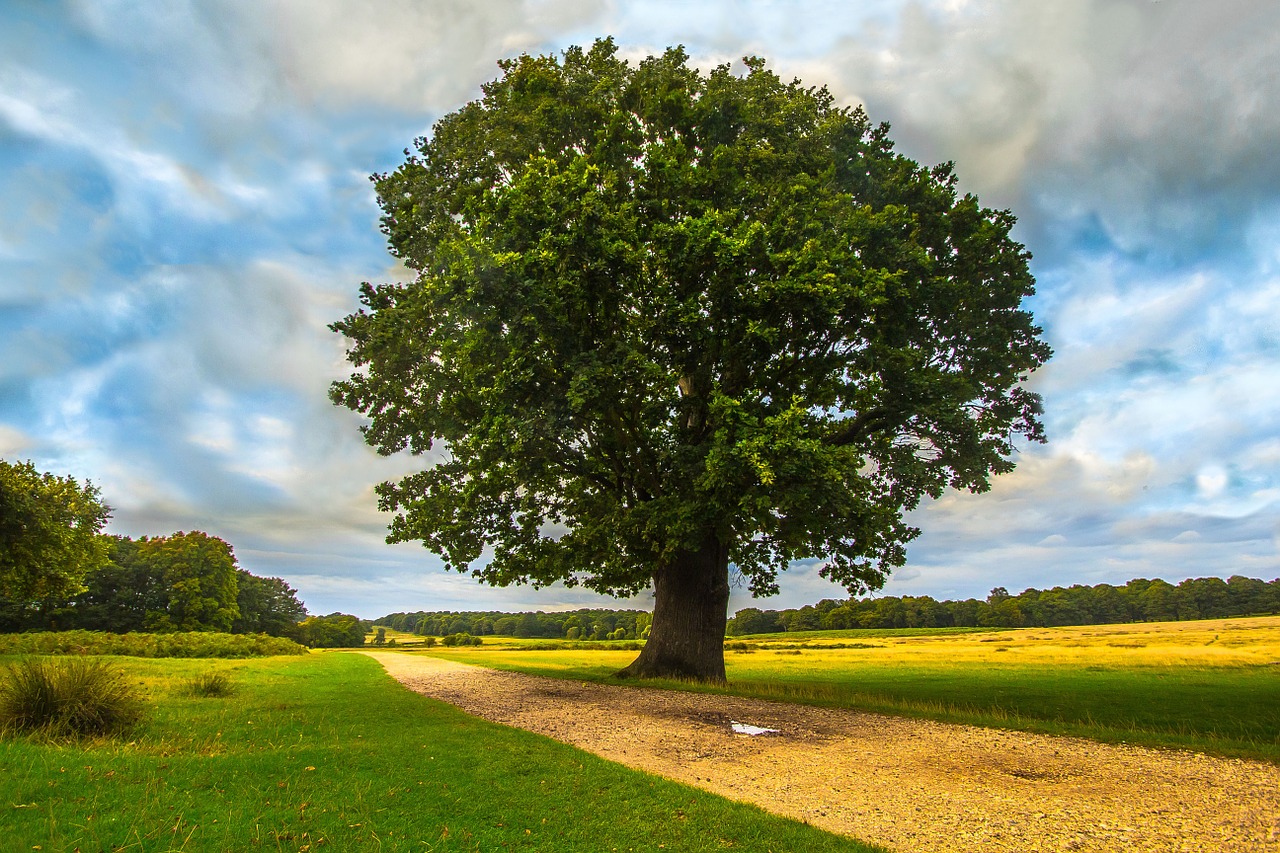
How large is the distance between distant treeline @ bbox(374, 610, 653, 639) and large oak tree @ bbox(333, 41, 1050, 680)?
271 feet

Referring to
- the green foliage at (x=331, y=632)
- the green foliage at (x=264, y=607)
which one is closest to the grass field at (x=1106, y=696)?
the green foliage at (x=264, y=607)

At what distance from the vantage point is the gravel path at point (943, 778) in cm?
620

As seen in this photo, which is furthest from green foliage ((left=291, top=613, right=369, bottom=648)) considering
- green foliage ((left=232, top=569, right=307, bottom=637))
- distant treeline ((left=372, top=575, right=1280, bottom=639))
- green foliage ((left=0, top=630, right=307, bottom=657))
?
green foliage ((left=0, top=630, right=307, bottom=657))

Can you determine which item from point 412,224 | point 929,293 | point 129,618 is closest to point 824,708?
point 929,293

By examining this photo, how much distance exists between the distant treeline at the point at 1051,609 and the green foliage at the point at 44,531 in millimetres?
112173

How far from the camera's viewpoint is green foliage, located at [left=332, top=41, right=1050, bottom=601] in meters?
14.7

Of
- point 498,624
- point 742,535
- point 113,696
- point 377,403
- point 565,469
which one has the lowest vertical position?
point 498,624

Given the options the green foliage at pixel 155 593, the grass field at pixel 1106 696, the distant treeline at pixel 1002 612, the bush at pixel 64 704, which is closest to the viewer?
the bush at pixel 64 704

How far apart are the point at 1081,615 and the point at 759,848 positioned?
146m

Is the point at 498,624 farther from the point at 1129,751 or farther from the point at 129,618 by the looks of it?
the point at 1129,751

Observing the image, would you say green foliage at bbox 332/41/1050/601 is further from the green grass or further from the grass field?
the green grass

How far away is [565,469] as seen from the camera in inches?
750

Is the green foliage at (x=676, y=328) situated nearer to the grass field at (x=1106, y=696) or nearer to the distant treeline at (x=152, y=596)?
the grass field at (x=1106, y=696)

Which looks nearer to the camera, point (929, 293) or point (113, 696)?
point (113, 696)
